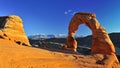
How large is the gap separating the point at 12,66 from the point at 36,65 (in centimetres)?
164

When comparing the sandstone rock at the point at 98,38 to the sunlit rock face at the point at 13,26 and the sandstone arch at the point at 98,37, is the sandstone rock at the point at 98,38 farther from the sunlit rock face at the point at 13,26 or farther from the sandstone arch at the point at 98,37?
the sunlit rock face at the point at 13,26

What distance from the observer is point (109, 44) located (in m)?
24.8

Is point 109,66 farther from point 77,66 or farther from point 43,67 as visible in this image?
point 43,67

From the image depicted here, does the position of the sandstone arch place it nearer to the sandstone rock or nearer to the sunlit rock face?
the sandstone rock

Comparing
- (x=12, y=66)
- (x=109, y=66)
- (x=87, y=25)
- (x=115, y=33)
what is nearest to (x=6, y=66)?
(x=12, y=66)

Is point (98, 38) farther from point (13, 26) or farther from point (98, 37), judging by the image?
point (13, 26)

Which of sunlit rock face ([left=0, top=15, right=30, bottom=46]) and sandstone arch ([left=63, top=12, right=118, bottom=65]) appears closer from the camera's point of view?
sunlit rock face ([left=0, top=15, right=30, bottom=46])

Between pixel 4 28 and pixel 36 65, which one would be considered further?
pixel 4 28

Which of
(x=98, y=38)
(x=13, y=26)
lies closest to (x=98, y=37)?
(x=98, y=38)

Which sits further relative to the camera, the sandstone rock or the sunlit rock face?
the sandstone rock

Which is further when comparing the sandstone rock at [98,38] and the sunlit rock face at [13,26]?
the sandstone rock at [98,38]

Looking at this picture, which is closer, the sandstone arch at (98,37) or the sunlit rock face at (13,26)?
the sunlit rock face at (13,26)

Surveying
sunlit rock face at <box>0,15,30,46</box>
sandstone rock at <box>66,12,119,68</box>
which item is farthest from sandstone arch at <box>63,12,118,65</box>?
sunlit rock face at <box>0,15,30,46</box>

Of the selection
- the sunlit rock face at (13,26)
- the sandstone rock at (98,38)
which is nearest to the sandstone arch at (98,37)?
the sandstone rock at (98,38)
